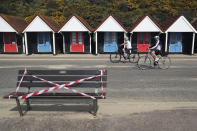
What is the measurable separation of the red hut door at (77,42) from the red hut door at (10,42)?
22.2 feet

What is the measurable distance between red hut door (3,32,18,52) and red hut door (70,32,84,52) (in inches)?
266

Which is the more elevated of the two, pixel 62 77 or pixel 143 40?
pixel 143 40

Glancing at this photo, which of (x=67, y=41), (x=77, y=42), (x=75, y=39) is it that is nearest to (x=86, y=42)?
(x=77, y=42)

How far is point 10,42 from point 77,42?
311 inches

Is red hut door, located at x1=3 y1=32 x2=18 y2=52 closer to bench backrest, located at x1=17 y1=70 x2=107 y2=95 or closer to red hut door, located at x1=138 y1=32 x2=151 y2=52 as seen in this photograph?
red hut door, located at x1=138 y1=32 x2=151 y2=52

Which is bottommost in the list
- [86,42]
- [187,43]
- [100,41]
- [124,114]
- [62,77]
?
[124,114]

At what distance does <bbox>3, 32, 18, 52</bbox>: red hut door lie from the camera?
76.1 feet

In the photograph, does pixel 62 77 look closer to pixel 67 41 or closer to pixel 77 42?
pixel 77 42

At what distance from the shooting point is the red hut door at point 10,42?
23.2 m

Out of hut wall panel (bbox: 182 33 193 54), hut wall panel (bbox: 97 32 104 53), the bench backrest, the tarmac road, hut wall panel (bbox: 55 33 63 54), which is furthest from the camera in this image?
hut wall panel (bbox: 55 33 63 54)

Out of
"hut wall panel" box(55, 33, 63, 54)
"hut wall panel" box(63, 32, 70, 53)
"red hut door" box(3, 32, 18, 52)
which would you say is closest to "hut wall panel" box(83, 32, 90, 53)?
"hut wall panel" box(63, 32, 70, 53)

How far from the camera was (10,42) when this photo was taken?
2328 cm

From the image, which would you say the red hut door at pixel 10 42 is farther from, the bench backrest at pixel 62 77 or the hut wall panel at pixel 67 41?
the bench backrest at pixel 62 77

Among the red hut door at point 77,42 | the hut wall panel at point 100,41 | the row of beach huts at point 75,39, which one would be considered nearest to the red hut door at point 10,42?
the row of beach huts at point 75,39
